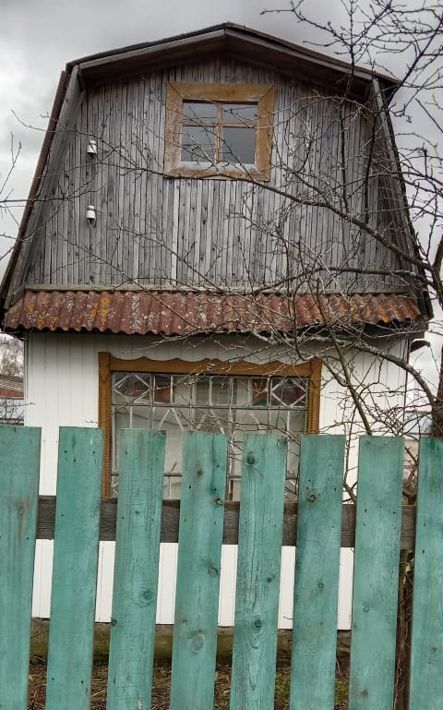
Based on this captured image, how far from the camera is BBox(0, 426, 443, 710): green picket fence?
6.30 feet

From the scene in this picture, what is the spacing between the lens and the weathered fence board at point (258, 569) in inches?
76.3

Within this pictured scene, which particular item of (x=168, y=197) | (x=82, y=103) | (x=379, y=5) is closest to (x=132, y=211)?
(x=168, y=197)

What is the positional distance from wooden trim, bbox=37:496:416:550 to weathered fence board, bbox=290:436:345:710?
0.04 meters

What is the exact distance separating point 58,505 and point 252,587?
2.61 feet

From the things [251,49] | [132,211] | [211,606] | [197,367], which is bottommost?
[211,606]

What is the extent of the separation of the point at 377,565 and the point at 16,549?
4.48 ft

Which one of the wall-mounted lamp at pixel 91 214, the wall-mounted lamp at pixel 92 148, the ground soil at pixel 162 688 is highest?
the wall-mounted lamp at pixel 92 148

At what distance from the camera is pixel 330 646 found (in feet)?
6.43

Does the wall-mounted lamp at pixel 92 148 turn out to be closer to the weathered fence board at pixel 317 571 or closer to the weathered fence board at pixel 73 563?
the weathered fence board at pixel 73 563

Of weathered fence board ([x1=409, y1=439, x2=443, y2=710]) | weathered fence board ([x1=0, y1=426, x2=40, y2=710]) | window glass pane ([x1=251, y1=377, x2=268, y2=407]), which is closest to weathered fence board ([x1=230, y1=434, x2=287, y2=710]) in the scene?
weathered fence board ([x1=409, y1=439, x2=443, y2=710])

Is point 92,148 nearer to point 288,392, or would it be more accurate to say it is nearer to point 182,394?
point 182,394

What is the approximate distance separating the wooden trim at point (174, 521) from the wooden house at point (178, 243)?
281cm

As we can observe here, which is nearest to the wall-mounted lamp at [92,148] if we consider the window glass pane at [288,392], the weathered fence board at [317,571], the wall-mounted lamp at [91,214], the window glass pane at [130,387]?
the wall-mounted lamp at [91,214]

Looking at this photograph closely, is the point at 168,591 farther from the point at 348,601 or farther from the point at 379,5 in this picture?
the point at 379,5
